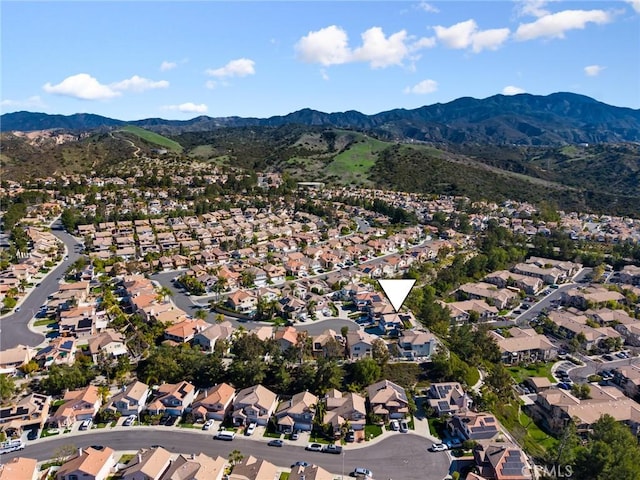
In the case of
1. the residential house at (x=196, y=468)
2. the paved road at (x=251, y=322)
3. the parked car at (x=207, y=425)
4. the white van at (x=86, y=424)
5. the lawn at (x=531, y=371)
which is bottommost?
the lawn at (x=531, y=371)

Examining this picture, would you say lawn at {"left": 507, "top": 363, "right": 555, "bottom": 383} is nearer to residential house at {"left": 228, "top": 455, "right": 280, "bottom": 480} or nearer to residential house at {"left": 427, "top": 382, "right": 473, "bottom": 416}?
residential house at {"left": 427, "top": 382, "right": 473, "bottom": 416}

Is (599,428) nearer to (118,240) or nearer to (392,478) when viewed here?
(392,478)

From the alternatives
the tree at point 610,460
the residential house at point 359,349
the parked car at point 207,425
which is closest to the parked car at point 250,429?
the parked car at point 207,425

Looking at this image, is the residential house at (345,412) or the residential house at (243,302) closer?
the residential house at (345,412)

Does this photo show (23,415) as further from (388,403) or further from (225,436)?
(388,403)

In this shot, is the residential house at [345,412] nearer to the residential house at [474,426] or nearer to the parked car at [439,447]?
the parked car at [439,447]

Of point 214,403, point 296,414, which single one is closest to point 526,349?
point 296,414
